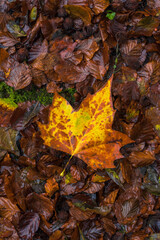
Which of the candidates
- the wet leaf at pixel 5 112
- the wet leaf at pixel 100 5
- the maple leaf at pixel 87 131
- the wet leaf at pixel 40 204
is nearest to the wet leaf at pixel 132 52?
the wet leaf at pixel 100 5

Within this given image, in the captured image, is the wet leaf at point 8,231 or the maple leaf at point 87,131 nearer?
the maple leaf at point 87,131

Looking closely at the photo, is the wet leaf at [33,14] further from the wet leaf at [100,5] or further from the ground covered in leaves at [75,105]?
the wet leaf at [100,5]

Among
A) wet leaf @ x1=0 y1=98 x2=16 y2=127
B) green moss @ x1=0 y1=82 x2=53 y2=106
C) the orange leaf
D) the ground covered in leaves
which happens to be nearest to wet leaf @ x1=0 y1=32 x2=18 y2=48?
the ground covered in leaves

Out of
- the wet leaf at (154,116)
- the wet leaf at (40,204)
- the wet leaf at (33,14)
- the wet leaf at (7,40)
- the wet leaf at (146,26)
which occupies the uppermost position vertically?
the wet leaf at (33,14)

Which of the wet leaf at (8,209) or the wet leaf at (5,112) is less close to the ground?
the wet leaf at (5,112)

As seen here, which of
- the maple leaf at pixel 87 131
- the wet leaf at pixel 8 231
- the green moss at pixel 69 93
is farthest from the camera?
the green moss at pixel 69 93

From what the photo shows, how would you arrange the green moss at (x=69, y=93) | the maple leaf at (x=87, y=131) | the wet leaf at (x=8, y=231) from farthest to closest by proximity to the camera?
the green moss at (x=69, y=93) → the wet leaf at (x=8, y=231) → the maple leaf at (x=87, y=131)

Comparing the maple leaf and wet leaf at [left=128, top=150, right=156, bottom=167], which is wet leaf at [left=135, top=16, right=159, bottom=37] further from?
wet leaf at [left=128, top=150, right=156, bottom=167]
